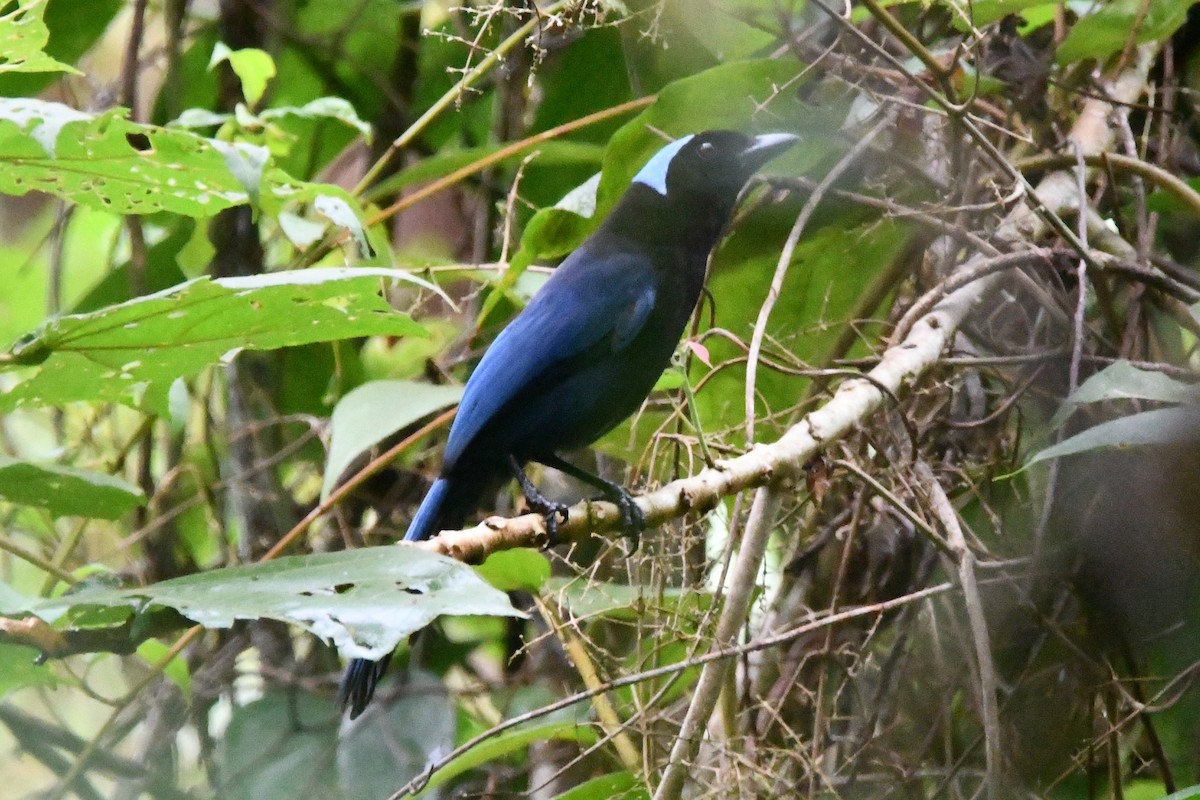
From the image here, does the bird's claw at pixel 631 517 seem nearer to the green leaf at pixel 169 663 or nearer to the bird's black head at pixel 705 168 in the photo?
the bird's black head at pixel 705 168

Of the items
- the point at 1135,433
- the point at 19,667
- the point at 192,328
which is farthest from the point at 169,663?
the point at 1135,433

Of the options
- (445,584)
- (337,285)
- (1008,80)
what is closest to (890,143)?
(1008,80)

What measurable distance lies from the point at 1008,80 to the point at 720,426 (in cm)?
114

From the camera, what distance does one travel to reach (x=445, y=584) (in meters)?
1.30

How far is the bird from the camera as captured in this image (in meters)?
2.48

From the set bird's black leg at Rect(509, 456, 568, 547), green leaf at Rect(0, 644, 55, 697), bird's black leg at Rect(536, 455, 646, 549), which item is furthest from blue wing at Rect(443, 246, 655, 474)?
green leaf at Rect(0, 644, 55, 697)

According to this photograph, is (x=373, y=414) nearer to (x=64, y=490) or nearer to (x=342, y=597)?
(x=64, y=490)

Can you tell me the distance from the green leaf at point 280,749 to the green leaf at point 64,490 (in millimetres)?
1284

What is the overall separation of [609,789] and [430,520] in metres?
0.65

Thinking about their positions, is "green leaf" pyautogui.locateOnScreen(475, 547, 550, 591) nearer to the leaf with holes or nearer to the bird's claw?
the bird's claw

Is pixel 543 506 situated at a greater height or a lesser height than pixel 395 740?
greater

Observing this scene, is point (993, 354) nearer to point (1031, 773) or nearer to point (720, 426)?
point (720, 426)

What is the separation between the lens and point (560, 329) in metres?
2.58

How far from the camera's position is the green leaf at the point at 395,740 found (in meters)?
2.91
